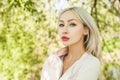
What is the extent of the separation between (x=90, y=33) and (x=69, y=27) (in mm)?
129

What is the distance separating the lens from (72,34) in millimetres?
1884

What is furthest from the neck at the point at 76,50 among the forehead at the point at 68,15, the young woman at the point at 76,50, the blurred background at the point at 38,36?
the blurred background at the point at 38,36

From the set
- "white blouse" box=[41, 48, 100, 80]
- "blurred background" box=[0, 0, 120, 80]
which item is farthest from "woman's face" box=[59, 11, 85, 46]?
"blurred background" box=[0, 0, 120, 80]

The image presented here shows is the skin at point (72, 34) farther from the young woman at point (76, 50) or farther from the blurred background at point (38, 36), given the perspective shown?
the blurred background at point (38, 36)

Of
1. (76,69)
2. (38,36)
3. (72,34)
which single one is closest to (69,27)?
(72,34)

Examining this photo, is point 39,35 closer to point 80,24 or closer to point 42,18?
point 42,18

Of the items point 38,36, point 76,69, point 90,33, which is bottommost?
point 38,36

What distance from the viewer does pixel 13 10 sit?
6.85 metres

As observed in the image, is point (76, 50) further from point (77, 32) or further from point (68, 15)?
point (68, 15)

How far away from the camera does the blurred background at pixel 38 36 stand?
6.37 meters

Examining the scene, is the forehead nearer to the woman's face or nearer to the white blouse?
the woman's face

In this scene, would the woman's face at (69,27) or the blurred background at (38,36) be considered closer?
the woman's face at (69,27)

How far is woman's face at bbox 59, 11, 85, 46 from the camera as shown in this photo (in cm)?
186

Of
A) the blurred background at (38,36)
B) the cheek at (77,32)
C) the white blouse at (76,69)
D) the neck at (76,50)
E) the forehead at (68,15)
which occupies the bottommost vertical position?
the blurred background at (38,36)
